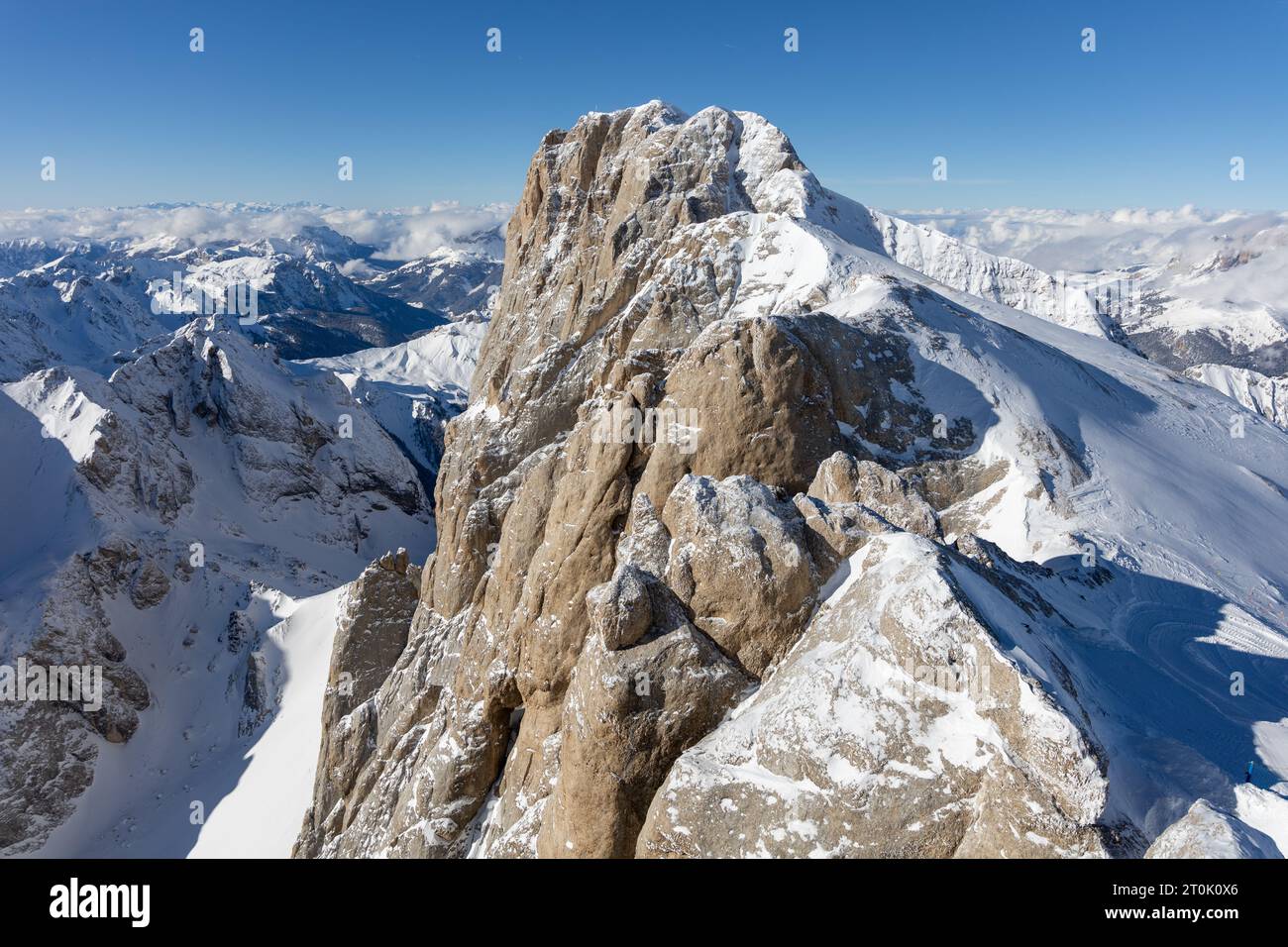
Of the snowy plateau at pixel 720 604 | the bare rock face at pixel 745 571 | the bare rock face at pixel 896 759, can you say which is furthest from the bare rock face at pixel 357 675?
the bare rock face at pixel 896 759

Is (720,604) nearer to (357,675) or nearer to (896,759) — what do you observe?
(896,759)

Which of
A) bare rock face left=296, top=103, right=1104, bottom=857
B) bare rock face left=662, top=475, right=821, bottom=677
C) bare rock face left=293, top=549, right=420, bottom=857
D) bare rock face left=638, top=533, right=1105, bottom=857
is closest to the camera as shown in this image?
bare rock face left=638, top=533, right=1105, bottom=857

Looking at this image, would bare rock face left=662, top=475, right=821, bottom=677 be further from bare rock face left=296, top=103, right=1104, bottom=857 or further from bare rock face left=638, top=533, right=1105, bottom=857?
bare rock face left=638, top=533, right=1105, bottom=857

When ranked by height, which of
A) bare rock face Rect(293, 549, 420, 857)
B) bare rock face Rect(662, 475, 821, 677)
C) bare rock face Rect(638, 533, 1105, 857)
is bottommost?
bare rock face Rect(293, 549, 420, 857)

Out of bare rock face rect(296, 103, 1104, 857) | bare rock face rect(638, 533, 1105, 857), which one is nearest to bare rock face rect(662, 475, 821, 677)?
bare rock face rect(296, 103, 1104, 857)

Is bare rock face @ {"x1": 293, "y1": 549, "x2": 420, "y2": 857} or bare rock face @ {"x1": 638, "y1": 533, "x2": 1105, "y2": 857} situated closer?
bare rock face @ {"x1": 638, "y1": 533, "x2": 1105, "y2": 857}

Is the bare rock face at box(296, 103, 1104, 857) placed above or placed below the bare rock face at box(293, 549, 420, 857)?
above

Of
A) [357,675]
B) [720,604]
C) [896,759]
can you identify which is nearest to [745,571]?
[720,604]

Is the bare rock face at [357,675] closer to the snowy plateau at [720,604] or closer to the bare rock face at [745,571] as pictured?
the snowy plateau at [720,604]
